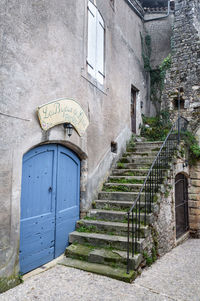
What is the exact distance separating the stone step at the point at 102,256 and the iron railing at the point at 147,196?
12 cm

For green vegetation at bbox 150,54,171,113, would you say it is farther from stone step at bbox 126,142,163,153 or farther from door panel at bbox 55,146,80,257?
door panel at bbox 55,146,80,257

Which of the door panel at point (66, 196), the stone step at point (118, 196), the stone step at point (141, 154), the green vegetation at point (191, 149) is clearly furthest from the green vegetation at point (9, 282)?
the green vegetation at point (191, 149)

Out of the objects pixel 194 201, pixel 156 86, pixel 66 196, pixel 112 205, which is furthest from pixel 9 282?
pixel 156 86

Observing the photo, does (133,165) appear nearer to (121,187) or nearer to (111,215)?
(121,187)

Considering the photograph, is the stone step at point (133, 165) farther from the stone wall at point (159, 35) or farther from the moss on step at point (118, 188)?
the stone wall at point (159, 35)

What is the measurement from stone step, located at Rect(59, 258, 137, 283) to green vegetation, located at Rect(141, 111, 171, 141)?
18.9ft

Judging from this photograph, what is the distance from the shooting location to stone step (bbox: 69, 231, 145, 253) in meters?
3.98

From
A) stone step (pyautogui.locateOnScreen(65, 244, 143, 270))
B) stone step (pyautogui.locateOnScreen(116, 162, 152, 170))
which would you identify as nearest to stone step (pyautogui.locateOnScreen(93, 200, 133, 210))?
stone step (pyautogui.locateOnScreen(65, 244, 143, 270))

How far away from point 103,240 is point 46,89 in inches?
113

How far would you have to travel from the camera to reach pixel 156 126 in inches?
363

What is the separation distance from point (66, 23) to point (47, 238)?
4.07 meters

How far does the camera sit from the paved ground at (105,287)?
2990 millimetres

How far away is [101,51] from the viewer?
5977 mm

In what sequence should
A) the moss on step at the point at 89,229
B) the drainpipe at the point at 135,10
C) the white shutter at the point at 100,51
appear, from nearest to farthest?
the moss on step at the point at 89,229 < the white shutter at the point at 100,51 < the drainpipe at the point at 135,10
